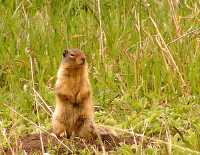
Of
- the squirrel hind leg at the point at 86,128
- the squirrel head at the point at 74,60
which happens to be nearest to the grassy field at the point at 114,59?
the squirrel hind leg at the point at 86,128

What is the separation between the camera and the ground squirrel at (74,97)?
5.14 meters

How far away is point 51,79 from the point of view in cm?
673

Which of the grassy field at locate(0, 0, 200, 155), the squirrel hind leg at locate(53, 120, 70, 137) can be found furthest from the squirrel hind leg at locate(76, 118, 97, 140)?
the grassy field at locate(0, 0, 200, 155)

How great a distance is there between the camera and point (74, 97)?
16.9 ft

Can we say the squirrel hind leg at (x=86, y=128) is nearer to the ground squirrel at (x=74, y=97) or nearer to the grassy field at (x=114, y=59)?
the ground squirrel at (x=74, y=97)

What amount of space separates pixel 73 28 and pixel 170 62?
1470 mm

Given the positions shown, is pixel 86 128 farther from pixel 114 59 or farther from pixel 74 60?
pixel 114 59

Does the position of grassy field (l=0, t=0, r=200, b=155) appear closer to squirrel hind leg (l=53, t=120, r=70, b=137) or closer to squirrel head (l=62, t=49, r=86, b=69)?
squirrel hind leg (l=53, t=120, r=70, b=137)

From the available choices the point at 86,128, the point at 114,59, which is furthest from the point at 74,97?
the point at 114,59

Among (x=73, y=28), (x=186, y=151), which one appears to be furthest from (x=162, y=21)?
(x=186, y=151)

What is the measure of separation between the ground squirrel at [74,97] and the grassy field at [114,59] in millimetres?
347

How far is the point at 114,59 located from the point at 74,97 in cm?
193

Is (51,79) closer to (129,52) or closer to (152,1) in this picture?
(129,52)

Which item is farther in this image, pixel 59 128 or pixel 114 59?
pixel 114 59
